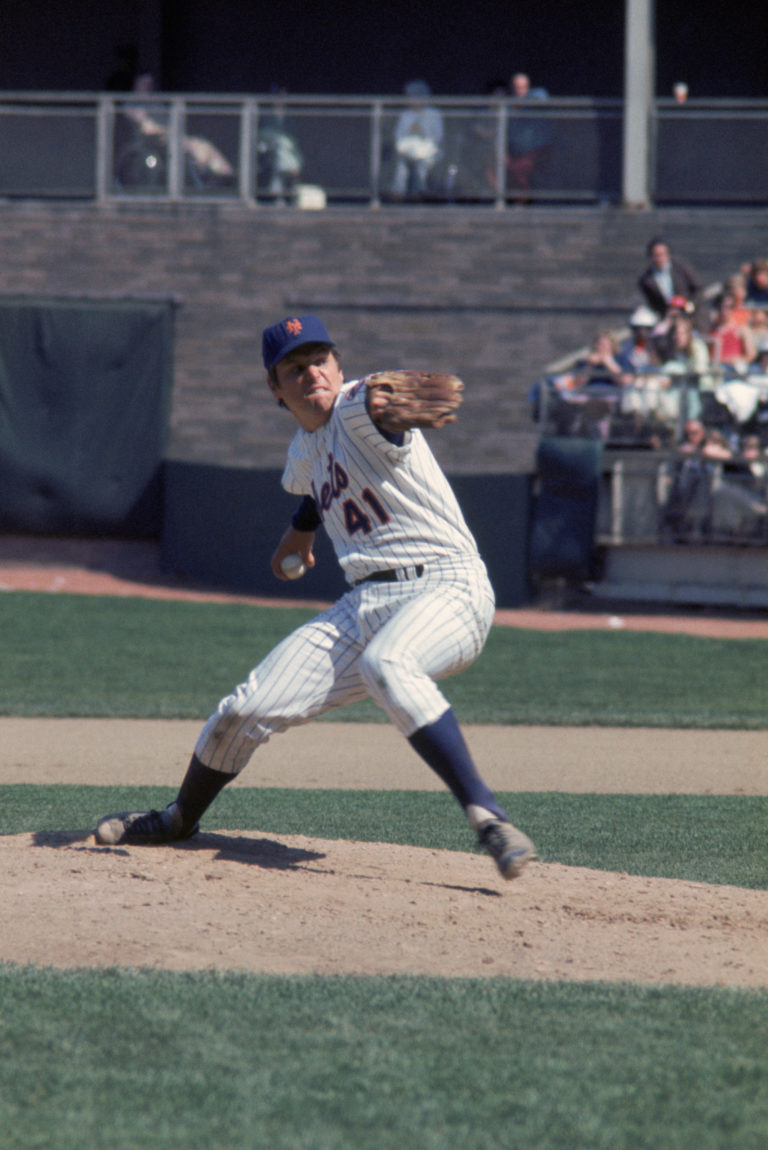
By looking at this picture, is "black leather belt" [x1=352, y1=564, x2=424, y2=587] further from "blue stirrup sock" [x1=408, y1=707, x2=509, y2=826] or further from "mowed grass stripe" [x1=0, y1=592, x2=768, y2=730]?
"mowed grass stripe" [x1=0, y1=592, x2=768, y2=730]

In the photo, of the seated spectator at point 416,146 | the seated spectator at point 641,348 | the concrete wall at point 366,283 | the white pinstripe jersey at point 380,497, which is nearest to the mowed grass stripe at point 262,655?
the seated spectator at point 641,348

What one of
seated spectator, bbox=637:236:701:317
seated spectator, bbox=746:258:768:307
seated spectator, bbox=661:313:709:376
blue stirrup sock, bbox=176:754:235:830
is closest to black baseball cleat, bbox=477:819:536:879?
blue stirrup sock, bbox=176:754:235:830

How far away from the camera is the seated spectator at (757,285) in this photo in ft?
44.8

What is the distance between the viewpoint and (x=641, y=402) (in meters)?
13.1

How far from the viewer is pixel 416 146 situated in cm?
1605

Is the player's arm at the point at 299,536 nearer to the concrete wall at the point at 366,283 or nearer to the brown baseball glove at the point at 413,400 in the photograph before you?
the brown baseball glove at the point at 413,400

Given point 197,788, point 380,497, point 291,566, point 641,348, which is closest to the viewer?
point 380,497

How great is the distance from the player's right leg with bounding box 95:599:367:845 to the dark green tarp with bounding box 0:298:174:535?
11920 mm

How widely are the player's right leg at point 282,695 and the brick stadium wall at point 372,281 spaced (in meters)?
11.9

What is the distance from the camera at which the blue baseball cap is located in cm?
427

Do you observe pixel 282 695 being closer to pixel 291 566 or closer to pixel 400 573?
pixel 400 573

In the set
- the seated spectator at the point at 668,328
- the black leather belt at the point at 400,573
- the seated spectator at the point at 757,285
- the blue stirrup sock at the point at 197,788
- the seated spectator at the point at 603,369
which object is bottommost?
the blue stirrup sock at the point at 197,788

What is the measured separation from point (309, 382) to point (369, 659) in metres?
0.95

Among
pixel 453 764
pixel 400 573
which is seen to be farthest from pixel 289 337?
pixel 453 764
